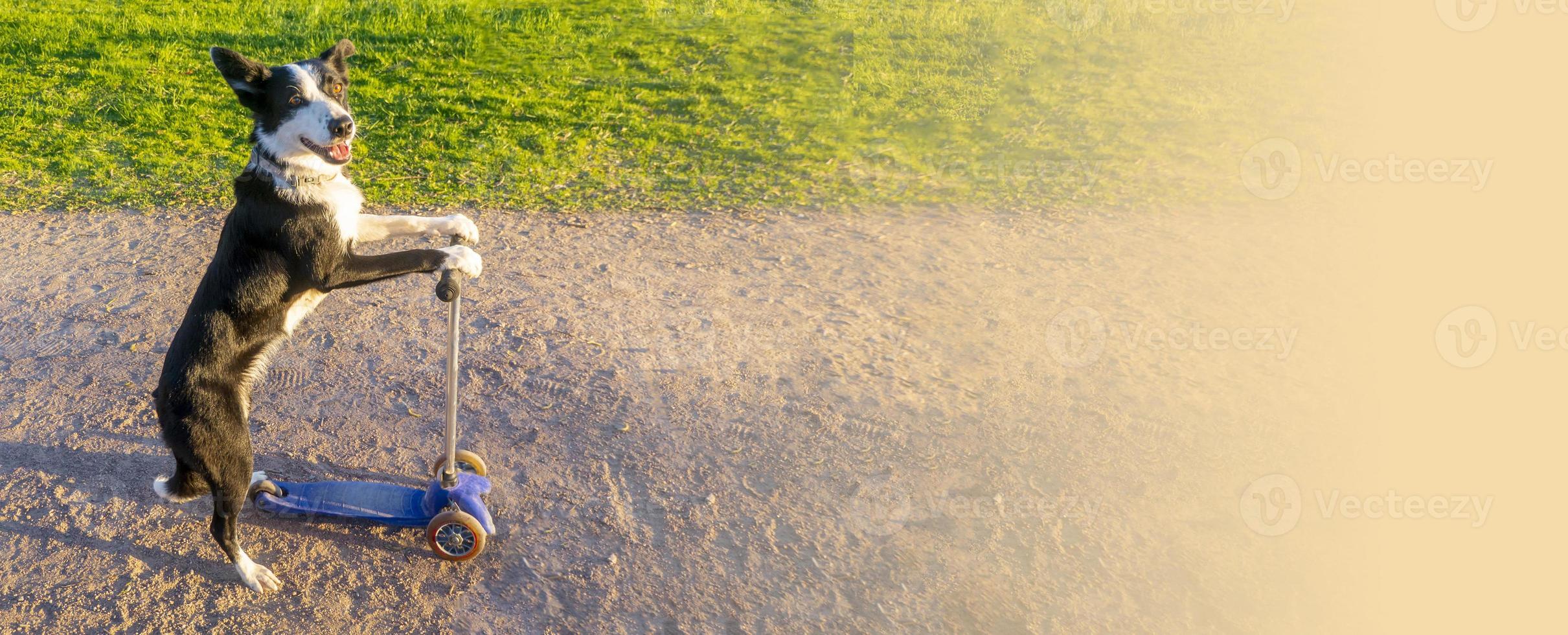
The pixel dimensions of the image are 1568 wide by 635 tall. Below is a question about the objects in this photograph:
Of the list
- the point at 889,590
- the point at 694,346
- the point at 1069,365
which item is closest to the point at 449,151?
the point at 694,346

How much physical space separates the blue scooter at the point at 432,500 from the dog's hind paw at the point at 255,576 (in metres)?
0.35

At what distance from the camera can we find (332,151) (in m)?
3.98

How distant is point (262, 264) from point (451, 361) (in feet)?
2.59

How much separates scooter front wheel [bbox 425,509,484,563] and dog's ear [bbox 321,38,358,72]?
6.13ft

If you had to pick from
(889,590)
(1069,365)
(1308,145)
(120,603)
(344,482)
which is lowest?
(120,603)

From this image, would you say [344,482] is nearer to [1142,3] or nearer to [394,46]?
[394,46]

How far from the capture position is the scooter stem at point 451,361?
12.6ft

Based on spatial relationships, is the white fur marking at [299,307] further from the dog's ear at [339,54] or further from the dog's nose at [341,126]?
the dog's ear at [339,54]

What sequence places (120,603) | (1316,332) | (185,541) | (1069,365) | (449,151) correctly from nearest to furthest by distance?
(120,603) < (185,541) < (1069,365) < (1316,332) < (449,151)

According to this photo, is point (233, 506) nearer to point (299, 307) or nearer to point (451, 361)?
point (299, 307)

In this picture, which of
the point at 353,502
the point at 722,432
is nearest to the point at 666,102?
the point at 722,432

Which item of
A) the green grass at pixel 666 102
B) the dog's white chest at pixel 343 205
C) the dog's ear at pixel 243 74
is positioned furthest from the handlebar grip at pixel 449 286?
the green grass at pixel 666 102

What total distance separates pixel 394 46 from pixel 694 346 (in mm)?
7590

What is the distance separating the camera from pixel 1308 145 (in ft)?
34.2
